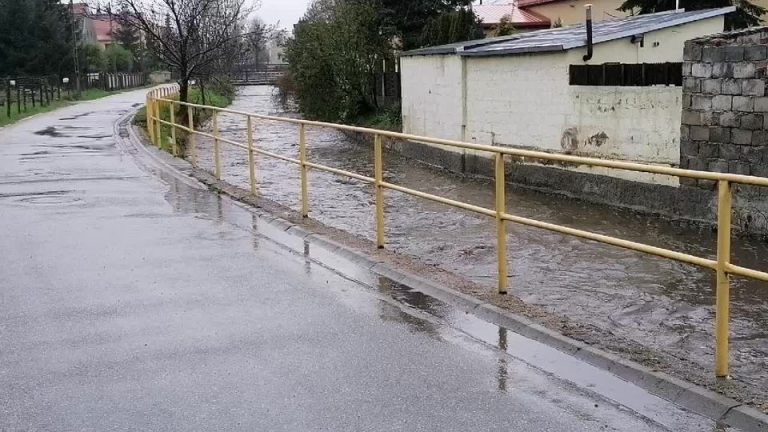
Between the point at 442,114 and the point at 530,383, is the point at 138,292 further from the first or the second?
the point at 442,114

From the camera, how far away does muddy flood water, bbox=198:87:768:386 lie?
21.1 feet

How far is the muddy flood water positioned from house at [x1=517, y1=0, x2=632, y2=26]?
28.5m

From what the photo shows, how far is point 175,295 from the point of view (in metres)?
7.07

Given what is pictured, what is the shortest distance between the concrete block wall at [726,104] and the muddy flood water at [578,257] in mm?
944

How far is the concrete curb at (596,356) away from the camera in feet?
14.8

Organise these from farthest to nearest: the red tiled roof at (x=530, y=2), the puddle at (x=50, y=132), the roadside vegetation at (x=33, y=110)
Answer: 1. the red tiled roof at (x=530, y=2)
2. the roadside vegetation at (x=33, y=110)
3. the puddle at (x=50, y=132)

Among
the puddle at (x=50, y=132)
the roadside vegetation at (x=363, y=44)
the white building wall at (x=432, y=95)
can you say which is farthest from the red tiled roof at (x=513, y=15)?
the white building wall at (x=432, y=95)

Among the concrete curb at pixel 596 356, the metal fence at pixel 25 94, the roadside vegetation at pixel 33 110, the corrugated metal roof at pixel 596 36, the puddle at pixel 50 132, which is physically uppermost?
the corrugated metal roof at pixel 596 36

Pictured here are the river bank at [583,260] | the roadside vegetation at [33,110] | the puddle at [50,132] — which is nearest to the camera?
the river bank at [583,260]

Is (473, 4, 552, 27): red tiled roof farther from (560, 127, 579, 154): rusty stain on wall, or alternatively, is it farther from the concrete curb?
the concrete curb

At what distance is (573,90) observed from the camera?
1388cm

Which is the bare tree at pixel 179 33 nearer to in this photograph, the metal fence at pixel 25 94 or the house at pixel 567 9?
the metal fence at pixel 25 94

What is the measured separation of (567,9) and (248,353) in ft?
141

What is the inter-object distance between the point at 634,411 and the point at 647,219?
7558 millimetres
